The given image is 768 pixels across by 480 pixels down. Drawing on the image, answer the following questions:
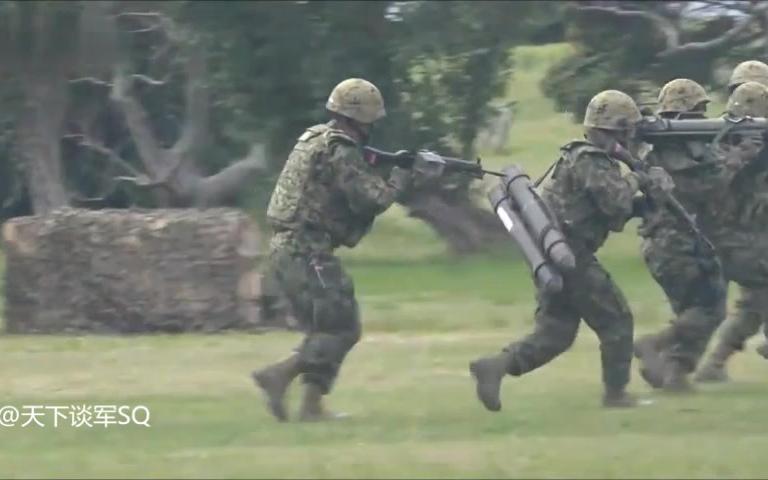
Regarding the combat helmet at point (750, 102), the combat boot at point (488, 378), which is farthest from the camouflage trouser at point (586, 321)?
the combat helmet at point (750, 102)

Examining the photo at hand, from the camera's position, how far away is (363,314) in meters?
17.9

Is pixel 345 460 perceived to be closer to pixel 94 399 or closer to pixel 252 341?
pixel 94 399

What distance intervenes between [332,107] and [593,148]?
155cm

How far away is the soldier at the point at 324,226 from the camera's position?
10.7 metres

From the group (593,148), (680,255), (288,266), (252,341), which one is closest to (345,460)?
(288,266)

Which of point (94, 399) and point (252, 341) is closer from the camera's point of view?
point (94, 399)

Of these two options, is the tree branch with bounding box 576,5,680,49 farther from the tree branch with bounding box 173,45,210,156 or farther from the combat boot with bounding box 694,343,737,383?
the combat boot with bounding box 694,343,737,383

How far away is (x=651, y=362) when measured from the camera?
477 inches

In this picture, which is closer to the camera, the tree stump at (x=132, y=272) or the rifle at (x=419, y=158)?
the rifle at (x=419, y=158)

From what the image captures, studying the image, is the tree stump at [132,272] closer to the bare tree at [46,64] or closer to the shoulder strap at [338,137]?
the shoulder strap at [338,137]

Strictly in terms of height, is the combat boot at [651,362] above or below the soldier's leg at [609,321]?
below

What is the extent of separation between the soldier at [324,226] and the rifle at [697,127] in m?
1.88

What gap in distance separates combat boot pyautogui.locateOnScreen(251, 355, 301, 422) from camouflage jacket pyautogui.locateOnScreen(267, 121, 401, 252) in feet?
2.26

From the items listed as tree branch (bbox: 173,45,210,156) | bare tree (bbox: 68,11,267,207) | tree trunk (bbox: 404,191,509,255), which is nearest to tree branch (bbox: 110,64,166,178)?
bare tree (bbox: 68,11,267,207)
